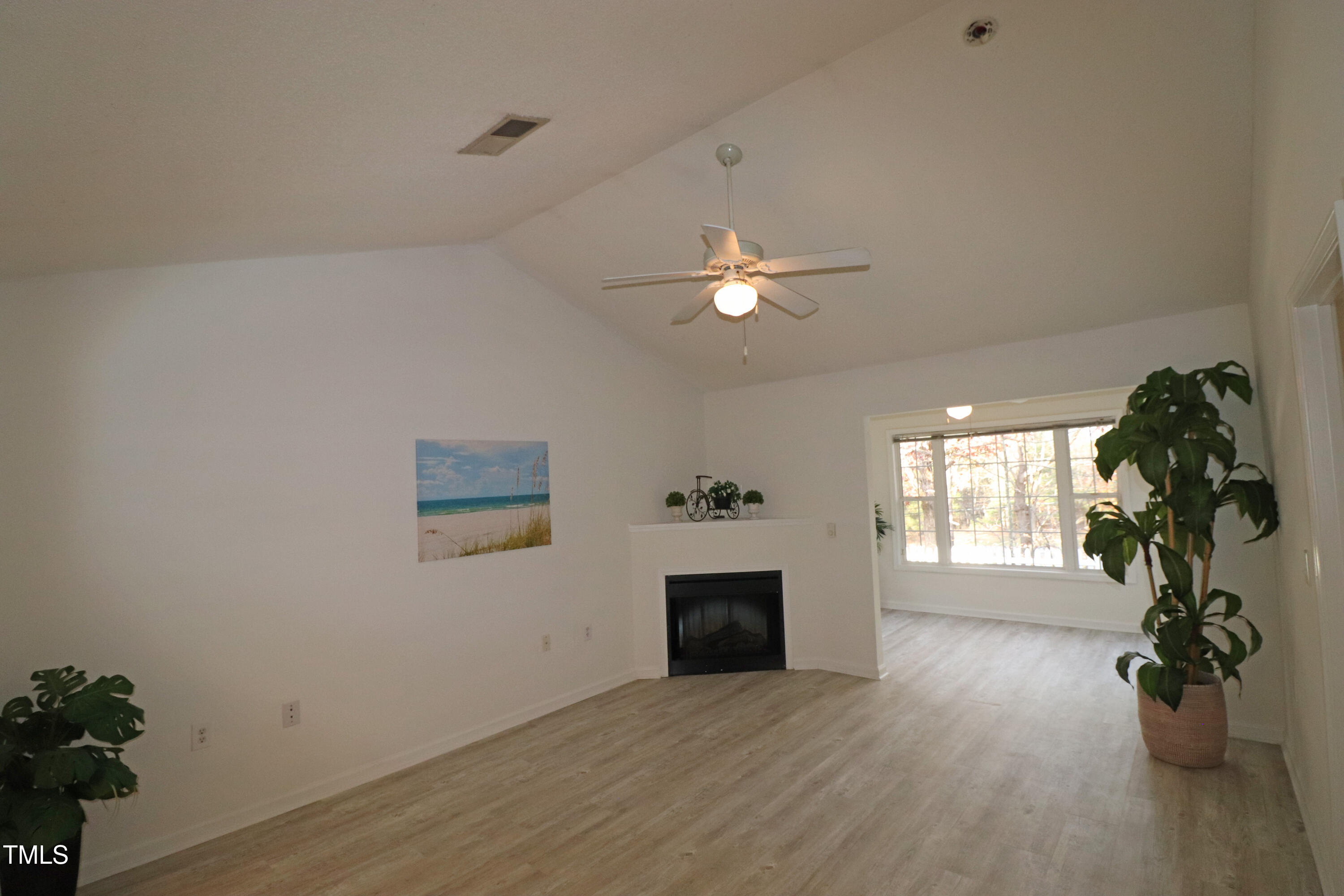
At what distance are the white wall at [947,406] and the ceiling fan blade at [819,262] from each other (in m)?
2.38

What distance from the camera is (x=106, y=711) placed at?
7.88ft

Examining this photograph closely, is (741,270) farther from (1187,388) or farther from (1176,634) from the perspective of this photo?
(1176,634)

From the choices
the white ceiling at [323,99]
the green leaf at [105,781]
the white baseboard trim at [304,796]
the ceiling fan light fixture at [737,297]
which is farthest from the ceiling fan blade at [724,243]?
the white baseboard trim at [304,796]

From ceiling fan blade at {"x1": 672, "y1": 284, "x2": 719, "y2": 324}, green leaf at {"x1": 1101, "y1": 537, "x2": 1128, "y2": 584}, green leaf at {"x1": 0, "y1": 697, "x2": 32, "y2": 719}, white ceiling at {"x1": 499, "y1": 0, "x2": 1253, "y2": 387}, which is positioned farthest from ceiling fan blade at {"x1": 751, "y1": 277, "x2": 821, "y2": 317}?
green leaf at {"x1": 0, "y1": 697, "x2": 32, "y2": 719}

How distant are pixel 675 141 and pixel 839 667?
4063 millimetres

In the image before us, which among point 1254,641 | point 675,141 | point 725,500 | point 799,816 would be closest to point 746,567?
point 725,500

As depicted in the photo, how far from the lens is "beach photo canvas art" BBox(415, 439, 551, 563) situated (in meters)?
4.02

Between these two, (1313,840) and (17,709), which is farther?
(1313,840)

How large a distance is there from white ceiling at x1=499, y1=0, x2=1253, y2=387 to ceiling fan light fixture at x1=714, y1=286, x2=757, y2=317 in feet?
2.87

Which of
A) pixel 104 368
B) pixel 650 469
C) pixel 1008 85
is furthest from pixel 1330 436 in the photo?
pixel 104 368

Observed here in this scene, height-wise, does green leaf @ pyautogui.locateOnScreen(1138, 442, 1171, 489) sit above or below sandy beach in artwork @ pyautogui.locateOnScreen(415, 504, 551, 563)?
above

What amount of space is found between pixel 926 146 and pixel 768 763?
10.5ft

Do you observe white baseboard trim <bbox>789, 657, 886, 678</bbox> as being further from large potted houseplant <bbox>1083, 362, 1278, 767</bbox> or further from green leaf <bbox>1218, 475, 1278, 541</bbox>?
green leaf <bbox>1218, 475, 1278, 541</bbox>

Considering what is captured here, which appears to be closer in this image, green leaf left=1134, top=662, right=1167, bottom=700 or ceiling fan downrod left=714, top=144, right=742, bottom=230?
ceiling fan downrod left=714, top=144, right=742, bottom=230
